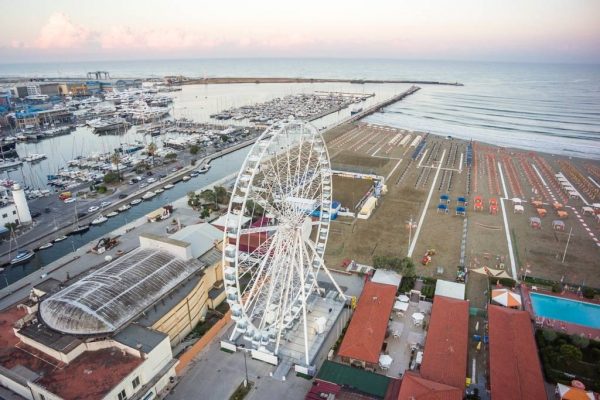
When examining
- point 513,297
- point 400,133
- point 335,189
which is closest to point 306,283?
point 513,297

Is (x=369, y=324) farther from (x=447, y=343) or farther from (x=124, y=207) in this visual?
(x=124, y=207)

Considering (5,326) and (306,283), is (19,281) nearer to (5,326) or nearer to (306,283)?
(5,326)

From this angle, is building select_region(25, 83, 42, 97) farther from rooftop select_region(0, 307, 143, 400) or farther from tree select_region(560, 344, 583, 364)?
tree select_region(560, 344, 583, 364)

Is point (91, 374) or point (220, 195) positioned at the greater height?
point (91, 374)

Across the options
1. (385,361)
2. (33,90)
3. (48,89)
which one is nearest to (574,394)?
(385,361)

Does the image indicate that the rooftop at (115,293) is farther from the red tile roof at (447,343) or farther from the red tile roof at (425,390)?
the red tile roof at (447,343)

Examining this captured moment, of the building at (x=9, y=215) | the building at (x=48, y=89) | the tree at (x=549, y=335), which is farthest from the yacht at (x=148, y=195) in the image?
the building at (x=48, y=89)

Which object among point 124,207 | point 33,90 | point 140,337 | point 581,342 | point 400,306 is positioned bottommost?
point 124,207
